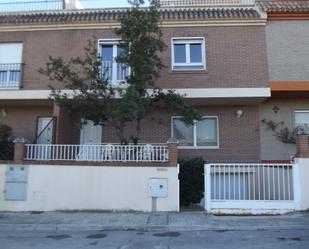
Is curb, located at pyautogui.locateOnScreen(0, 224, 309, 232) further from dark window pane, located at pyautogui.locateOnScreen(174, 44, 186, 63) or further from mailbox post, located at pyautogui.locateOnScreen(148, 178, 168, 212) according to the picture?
dark window pane, located at pyautogui.locateOnScreen(174, 44, 186, 63)

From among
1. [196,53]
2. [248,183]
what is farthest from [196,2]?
[248,183]

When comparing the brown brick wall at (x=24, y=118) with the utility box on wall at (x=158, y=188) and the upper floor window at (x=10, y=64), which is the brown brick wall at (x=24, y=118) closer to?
the upper floor window at (x=10, y=64)

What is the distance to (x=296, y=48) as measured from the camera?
17.6 m

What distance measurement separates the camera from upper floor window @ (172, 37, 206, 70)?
17578 millimetres

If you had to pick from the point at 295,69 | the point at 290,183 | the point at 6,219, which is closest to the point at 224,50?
the point at 295,69

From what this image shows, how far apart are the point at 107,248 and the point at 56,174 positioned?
5039 mm

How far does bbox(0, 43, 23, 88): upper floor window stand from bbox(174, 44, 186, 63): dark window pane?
6.53 m

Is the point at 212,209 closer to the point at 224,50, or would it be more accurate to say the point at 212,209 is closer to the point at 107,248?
the point at 107,248

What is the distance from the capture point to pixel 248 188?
42.0ft

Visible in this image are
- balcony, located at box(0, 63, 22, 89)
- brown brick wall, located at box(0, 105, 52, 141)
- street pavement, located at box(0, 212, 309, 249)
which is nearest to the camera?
street pavement, located at box(0, 212, 309, 249)

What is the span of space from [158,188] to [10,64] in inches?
365

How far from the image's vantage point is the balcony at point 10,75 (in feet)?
58.7

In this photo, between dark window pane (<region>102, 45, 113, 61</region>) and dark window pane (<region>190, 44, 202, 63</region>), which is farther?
dark window pane (<region>102, 45, 113, 61</region>)

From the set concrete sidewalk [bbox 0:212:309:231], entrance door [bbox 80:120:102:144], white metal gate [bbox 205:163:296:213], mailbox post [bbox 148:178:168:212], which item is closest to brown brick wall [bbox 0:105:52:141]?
entrance door [bbox 80:120:102:144]
